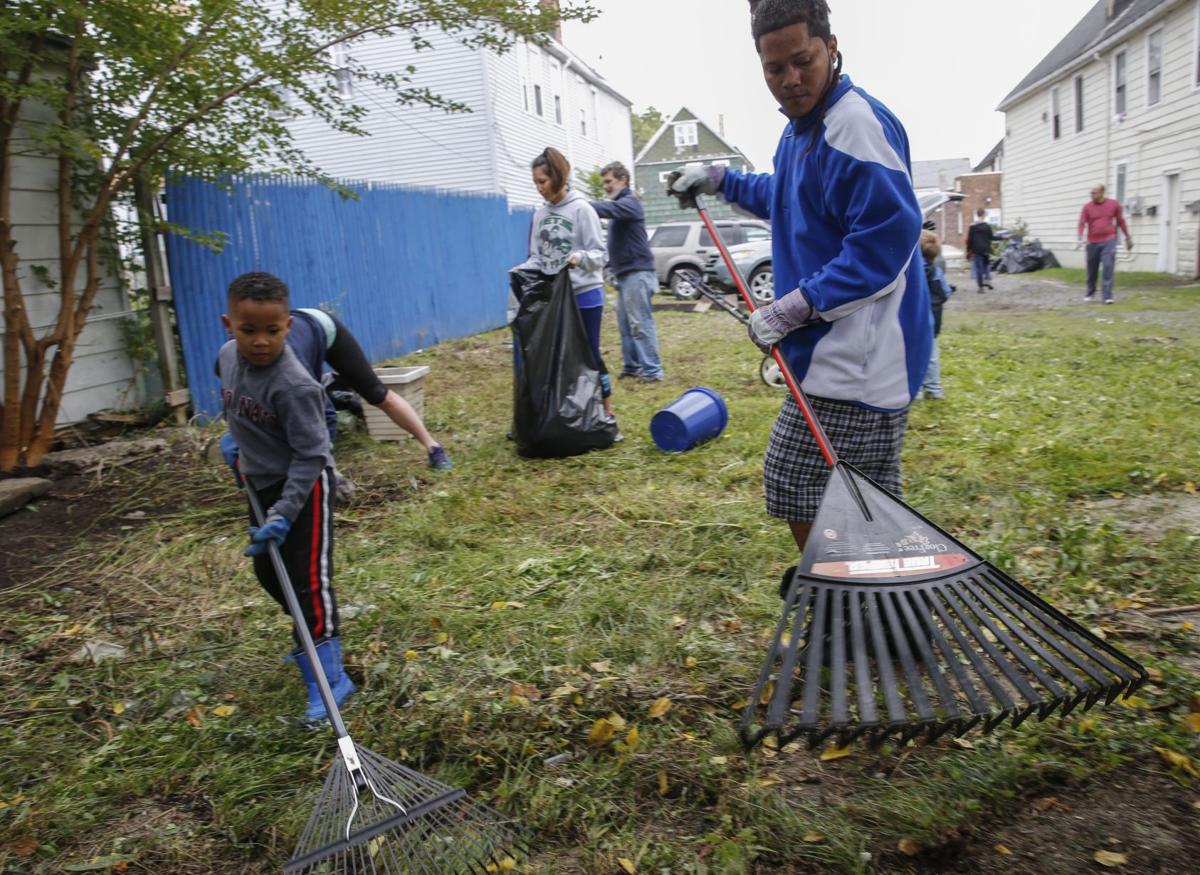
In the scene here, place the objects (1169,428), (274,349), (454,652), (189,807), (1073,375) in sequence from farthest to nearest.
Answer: (1073,375)
(1169,428)
(454,652)
(274,349)
(189,807)

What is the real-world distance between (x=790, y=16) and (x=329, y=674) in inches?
95.4

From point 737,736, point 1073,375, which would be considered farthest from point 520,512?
point 1073,375

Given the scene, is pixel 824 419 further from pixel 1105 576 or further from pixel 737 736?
pixel 1105 576

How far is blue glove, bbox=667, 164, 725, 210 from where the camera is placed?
314 cm

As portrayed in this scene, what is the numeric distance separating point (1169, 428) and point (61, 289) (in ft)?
23.7

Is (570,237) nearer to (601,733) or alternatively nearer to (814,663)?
(601,733)

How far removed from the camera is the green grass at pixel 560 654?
7.40 feet

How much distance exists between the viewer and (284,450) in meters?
2.93

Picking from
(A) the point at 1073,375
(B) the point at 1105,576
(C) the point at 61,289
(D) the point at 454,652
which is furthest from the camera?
(A) the point at 1073,375

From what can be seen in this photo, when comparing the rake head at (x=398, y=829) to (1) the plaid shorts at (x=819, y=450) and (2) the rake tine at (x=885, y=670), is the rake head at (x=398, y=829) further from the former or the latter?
(1) the plaid shorts at (x=819, y=450)

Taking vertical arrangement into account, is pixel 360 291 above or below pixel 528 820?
above

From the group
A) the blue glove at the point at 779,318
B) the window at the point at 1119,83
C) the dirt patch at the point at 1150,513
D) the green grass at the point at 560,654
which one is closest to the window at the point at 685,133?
the window at the point at 1119,83

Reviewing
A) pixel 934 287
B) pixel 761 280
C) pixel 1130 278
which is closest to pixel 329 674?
pixel 934 287

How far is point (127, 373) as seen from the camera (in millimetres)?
6922
